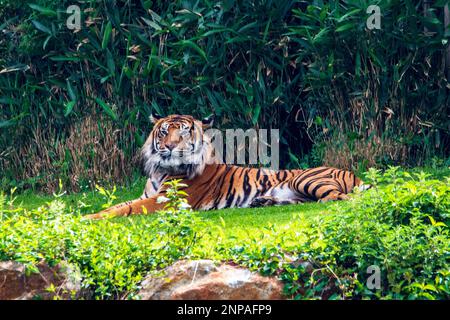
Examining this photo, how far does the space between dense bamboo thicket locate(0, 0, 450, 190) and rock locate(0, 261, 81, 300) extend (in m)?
5.37

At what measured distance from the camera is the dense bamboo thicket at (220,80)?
39.9 feet

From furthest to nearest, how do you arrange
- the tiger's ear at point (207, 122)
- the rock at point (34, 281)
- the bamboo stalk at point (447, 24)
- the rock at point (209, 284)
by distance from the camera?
the bamboo stalk at point (447, 24)
the tiger's ear at point (207, 122)
the rock at point (34, 281)
the rock at point (209, 284)

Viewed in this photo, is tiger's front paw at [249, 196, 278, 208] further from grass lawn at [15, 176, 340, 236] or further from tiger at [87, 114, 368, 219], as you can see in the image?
grass lawn at [15, 176, 340, 236]

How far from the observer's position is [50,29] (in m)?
12.7

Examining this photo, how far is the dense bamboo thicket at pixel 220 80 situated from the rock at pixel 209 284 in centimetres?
514

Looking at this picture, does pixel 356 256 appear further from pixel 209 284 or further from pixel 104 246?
pixel 104 246

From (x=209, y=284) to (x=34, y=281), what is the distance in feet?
3.77

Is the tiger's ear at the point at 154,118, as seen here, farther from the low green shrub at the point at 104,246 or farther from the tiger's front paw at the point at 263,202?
the low green shrub at the point at 104,246

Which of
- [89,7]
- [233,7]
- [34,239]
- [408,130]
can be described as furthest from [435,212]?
[89,7]

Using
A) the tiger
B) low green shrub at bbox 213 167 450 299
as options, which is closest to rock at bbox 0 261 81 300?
low green shrub at bbox 213 167 450 299

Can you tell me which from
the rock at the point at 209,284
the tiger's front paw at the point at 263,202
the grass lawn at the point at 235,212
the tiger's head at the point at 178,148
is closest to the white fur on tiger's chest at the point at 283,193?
the tiger's front paw at the point at 263,202

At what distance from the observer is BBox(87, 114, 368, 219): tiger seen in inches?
431

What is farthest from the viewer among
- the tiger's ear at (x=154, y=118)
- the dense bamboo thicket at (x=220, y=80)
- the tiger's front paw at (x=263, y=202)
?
the dense bamboo thicket at (x=220, y=80)

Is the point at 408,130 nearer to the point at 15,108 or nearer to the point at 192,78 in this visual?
the point at 192,78
